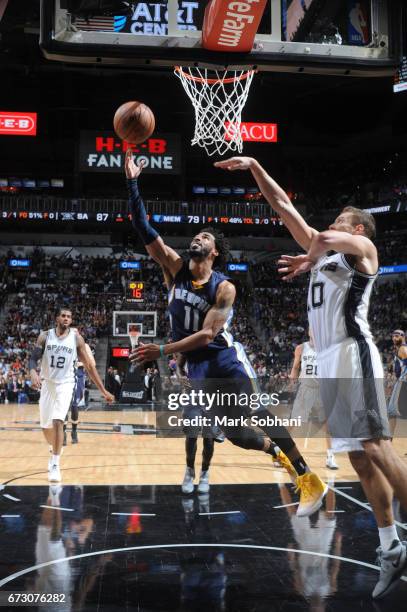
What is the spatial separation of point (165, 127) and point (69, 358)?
2222 cm

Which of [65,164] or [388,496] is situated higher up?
[65,164]

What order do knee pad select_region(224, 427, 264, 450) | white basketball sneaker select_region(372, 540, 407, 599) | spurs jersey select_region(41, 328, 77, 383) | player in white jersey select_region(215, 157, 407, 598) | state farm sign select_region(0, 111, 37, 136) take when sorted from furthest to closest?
state farm sign select_region(0, 111, 37, 136)
spurs jersey select_region(41, 328, 77, 383)
knee pad select_region(224, 427, 264, 450)
player in white jersey select_region(215, 157, 407, 598)
white basketball sneaker select_region(372, 540, 407, 599)

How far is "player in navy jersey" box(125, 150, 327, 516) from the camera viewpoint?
4.30 meters

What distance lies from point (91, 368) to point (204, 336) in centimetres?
248

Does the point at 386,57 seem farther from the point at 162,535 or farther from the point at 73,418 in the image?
the point at 73,418

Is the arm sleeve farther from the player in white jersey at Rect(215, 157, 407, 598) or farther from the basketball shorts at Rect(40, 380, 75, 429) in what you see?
the basketball shorts at Rect(40, 380, 75, 429)

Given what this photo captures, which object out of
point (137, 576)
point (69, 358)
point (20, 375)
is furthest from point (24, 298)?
point (137, 576)

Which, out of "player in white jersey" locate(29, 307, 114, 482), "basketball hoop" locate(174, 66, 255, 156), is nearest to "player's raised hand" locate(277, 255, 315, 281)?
"player in white jersey" locate(29, 307, 114, 482)

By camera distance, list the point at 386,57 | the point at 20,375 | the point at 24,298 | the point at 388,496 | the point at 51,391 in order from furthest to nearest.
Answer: the point at 24,298 < the point at 20,375 < the point at 51,391 < the point at 386,57 < the point at 388,496

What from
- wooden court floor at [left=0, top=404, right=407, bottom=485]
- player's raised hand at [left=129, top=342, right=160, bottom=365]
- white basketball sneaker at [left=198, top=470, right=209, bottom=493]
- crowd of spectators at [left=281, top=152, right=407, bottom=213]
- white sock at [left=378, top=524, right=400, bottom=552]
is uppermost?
crowd of spectators at [left=281, top=152, right=407, bottom=213]

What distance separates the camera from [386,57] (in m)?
6.41

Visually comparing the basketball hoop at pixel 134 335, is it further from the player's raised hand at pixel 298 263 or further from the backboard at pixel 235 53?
the player's raised hand at pixel 298 263

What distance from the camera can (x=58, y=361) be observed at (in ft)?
23.4

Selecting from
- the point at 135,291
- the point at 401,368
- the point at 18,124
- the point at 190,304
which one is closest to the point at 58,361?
the point at 190,304
